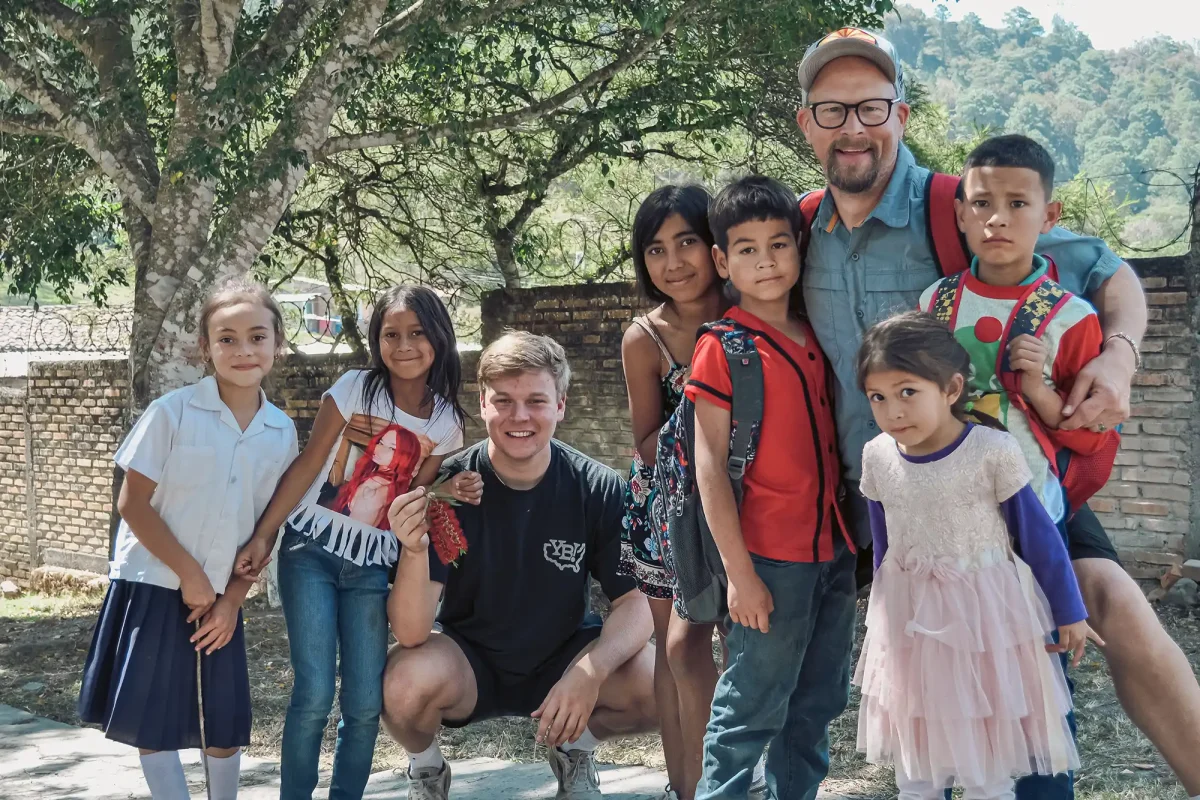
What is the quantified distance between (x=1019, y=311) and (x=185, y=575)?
2.33 meters

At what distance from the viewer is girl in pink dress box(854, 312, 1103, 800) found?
2.40m

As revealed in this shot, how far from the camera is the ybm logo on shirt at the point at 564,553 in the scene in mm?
3396

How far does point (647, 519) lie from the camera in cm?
325

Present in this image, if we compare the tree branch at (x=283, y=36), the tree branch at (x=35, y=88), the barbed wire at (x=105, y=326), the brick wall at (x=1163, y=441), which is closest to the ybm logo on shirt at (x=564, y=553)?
the barbed wire at (x=105, y=326)

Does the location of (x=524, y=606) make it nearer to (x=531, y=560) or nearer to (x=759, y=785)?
(x=531, y=560)

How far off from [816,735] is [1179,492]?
396 cm

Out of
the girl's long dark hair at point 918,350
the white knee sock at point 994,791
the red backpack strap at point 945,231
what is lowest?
the white knee sock at point 994,791

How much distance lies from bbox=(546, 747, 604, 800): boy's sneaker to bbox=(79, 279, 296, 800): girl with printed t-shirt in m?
0.96

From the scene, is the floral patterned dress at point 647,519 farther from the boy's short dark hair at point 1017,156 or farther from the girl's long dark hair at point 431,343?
the boy's short dark hair at point 1017,156

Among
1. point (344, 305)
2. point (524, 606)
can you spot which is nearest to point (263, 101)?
point (524, 606)

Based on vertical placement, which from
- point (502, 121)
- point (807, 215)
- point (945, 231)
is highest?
point (502, 121)

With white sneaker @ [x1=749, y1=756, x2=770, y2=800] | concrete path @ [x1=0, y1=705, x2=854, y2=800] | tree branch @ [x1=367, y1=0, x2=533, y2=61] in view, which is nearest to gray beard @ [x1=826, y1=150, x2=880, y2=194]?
white sneaker @ [x1=749, y1=756, x2=770, y2=800]

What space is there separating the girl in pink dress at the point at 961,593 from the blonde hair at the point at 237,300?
1.82 meters

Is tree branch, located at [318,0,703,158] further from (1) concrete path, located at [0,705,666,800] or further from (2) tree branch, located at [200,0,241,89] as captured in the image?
(1) concrete path, located at [0,705,666,800]
